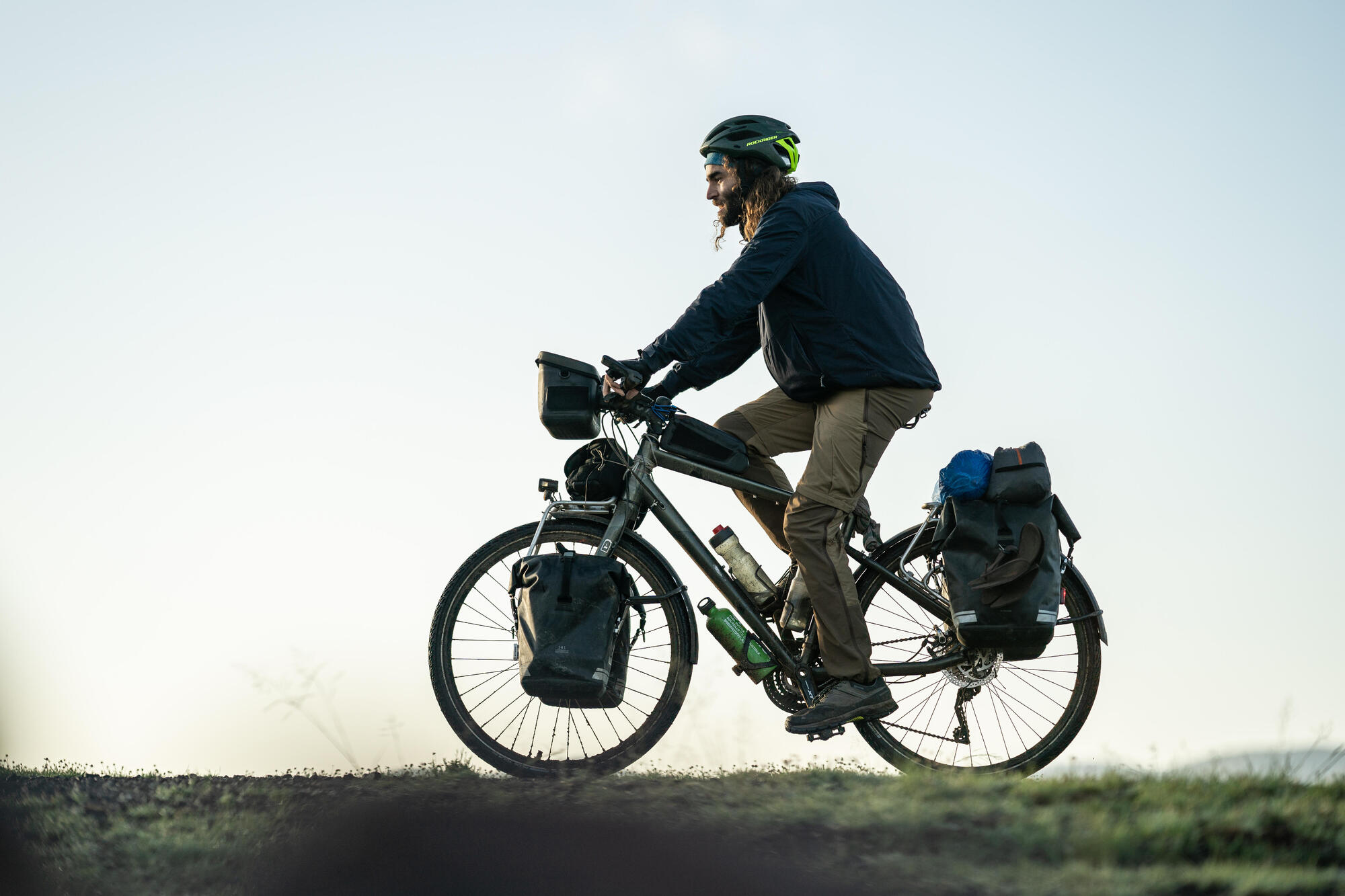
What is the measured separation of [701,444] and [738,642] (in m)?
0.83

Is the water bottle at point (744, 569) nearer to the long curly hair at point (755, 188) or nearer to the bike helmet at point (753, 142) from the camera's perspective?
the long curly hair at point (755, 188)

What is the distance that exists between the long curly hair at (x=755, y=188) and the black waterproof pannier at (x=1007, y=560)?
144 cm

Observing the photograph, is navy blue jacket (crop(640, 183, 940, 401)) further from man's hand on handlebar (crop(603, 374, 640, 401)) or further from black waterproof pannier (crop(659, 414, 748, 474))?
black waterproof pannier (crop(659, 414, 748, 474))

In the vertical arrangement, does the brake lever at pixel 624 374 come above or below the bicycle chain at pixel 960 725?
above

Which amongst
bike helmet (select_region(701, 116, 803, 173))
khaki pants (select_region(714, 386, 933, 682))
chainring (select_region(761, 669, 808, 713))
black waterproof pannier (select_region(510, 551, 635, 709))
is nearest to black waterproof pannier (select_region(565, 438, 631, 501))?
black waterproof pannier (select_region(510, 551, 635, 709))

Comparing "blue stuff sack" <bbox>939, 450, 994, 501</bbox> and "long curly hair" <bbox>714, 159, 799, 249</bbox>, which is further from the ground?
"long curly hair" <bbox>714, 159, 799, 249</bbox>

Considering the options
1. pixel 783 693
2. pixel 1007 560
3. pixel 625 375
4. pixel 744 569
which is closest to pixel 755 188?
pixel 625 375

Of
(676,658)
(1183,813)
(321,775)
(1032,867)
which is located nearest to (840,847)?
(1032,867)

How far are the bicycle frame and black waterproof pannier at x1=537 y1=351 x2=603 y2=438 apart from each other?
1.12ft

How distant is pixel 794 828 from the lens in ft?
12.4

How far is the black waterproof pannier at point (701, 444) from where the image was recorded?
4.98 metres

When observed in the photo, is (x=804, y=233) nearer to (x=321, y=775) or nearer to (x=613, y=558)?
(x=613, y=558)

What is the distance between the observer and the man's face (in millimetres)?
5141

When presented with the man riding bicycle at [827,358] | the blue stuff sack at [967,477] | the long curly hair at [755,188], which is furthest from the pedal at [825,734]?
the long curly hair at [755,188]
